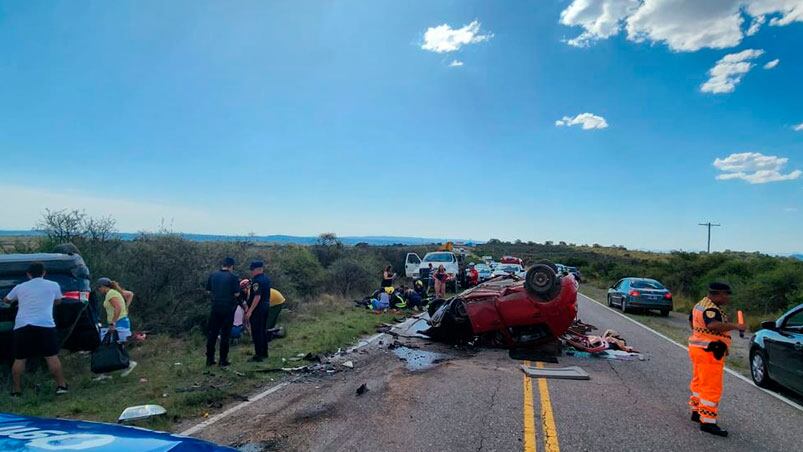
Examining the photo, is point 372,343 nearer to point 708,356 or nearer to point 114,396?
point 114,396

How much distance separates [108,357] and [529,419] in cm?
632

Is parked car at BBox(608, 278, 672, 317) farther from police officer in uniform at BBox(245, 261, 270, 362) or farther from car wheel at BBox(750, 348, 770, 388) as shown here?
police officer in uniform at BBox(245, 261, 270, 362)

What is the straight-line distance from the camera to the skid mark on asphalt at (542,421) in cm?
468

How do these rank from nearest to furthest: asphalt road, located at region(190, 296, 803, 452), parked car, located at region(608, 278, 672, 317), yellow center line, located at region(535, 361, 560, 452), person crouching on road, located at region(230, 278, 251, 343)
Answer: yellow center line, located at region(535, 361, 560, 452), asphalt road, located at region(190, 296, 803, 452), person crouching on road, located at region(230, 278, 251, 343), parked car, located at region(608, 278, 672, 317)

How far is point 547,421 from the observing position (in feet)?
17.5

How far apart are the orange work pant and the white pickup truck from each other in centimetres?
1846

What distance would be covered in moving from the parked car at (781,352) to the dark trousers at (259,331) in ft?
25.2

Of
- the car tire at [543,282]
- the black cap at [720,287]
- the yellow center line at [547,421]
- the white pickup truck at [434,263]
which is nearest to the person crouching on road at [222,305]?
the yellow center line at [547,421]

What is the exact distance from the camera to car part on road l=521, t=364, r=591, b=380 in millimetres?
7449

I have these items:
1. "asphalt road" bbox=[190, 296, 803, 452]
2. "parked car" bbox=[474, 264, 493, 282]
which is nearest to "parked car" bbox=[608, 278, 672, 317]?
"parked car" bbox=[474, 264, 493, 282]

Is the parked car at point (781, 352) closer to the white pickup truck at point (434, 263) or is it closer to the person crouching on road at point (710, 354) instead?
the person crouching on road at point (710, 354)

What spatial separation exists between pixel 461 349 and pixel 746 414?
15.9ft

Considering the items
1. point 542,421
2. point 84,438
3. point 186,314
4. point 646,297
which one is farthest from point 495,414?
point 646,297

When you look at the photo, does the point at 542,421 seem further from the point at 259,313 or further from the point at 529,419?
the point at 259,313
